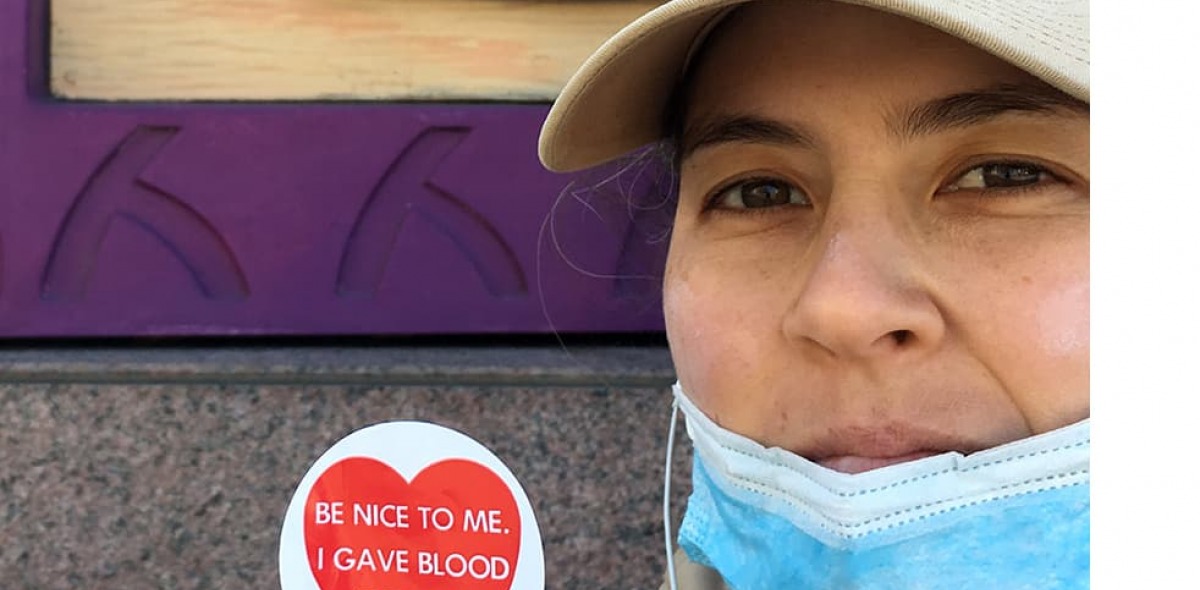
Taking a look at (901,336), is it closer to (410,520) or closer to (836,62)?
(836,62)

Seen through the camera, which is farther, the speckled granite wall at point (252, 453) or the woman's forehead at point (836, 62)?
the speckled granite wall at point (252, 453)

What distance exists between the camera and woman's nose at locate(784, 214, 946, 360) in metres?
1.09

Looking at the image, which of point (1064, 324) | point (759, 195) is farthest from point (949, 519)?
point (759, 195)

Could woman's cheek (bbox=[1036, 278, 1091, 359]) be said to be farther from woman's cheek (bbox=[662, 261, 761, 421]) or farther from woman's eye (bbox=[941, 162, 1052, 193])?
woman's cheek (bbox=[662, 261, 761, 421])

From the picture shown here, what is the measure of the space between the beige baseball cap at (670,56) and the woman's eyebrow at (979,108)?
6 cm

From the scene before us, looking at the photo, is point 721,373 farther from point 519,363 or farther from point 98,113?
point 98,113

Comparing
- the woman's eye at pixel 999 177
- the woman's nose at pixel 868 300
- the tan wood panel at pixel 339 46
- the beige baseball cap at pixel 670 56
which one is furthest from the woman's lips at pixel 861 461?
the tan wood panel at pixel 339 46

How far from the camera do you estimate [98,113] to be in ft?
8.72

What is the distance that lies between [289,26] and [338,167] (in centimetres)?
35

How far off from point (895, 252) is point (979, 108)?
0.17 metres

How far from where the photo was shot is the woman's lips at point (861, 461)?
116 centimetres

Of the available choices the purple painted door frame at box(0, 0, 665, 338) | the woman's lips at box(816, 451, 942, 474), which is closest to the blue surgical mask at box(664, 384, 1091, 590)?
the woman's lips at box(816, 451, 942, 474)

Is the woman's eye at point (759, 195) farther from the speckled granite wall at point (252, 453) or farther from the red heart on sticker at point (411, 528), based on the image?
the speckled granite wall at point (252, 453)
